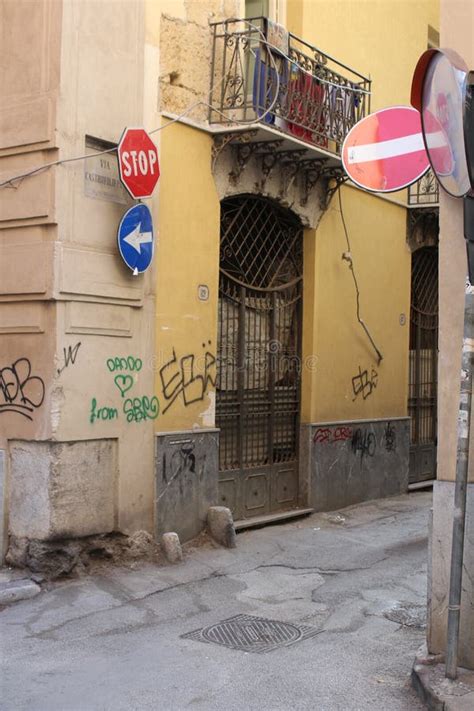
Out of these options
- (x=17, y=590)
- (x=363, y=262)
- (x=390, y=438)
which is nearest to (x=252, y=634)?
(x=17, y=590)

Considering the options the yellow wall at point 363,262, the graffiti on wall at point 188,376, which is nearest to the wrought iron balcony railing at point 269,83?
the yellow wall at point 363,262

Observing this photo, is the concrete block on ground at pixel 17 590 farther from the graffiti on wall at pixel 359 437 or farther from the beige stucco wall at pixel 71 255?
the graffiti on wall at pixel 359 437

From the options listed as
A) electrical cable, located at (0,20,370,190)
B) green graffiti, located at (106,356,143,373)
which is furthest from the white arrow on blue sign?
green graffiti, located at (106,356,143,373)

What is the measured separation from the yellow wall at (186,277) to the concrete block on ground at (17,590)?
2171 millimetres

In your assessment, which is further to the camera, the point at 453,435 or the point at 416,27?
the point at 416,27

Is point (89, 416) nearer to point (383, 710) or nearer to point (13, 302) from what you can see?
point (13, 302)

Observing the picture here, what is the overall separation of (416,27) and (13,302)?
30.5ft

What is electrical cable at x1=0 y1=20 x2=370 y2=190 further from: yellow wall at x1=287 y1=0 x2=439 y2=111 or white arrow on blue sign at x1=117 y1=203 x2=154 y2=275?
yellow wall at x1=287 y1=0 x2=439 y2=111

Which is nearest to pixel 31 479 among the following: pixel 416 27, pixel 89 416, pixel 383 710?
pixel 89 416

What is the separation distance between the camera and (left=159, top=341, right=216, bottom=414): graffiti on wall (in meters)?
9.23

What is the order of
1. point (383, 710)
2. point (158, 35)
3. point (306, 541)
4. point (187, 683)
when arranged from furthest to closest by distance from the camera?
point (306, 541) → point (158, 35) → point (187, 683) → point (383, 710)

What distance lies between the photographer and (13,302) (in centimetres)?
825

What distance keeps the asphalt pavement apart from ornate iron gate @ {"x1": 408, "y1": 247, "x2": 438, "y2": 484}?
5.32m

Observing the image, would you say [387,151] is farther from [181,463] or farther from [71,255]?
[181,463]
